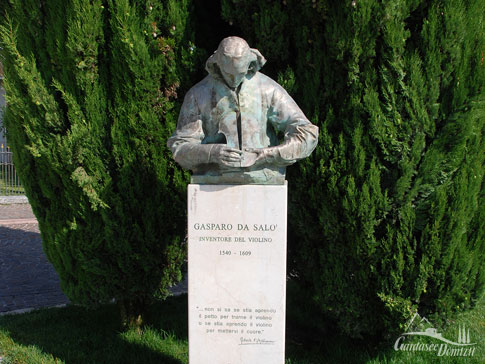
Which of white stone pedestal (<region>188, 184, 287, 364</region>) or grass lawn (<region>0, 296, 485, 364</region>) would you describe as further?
grass lawn (<region>0, 296, 485, 364</region>)

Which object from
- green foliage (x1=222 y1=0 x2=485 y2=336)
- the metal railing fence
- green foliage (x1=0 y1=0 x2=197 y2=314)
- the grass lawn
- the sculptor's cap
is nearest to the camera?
the sculptor's cap

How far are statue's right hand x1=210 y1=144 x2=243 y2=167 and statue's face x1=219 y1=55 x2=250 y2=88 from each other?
1.61 ft

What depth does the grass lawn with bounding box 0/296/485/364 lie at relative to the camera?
15.0ft

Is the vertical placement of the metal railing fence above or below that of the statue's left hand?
below

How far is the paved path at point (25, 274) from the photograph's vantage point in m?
6.46

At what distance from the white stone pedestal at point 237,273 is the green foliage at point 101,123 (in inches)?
46.2

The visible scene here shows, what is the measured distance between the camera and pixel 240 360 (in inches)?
143

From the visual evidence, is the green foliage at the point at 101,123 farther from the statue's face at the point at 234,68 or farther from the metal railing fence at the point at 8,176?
the metal railing fence at the point at 8,176

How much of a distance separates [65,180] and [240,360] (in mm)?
2246

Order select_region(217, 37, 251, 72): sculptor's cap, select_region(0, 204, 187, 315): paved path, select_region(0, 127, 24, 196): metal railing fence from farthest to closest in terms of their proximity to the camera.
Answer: select_region(0, 127, 24, 196): metal railing fence → select_region(0, 204, 187, 315): paved path → select_region(217, 37, 251, 72): sculptor's cap

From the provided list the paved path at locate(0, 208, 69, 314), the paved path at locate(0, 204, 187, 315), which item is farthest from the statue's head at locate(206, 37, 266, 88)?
the paved path at locate(0, 208, 69, 314)

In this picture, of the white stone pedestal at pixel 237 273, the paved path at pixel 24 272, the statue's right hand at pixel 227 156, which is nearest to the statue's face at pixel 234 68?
the statue's right hand at pixel 227 156

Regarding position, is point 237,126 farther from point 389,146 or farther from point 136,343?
point 136,343

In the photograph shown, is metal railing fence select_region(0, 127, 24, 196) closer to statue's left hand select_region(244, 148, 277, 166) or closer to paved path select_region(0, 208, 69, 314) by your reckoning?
paved path select_region(0, 208, 69, 314)
